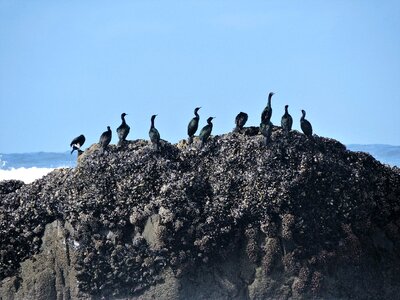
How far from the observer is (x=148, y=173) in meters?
19.3

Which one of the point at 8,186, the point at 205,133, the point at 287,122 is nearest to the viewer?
the point at 205,133

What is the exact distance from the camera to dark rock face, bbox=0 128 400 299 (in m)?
18.7

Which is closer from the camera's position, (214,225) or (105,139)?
(214,225)

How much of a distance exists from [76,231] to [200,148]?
10.1 feet

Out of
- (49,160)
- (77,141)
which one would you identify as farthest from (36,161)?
(77,141)

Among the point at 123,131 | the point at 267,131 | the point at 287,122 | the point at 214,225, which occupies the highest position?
the point at 123,131

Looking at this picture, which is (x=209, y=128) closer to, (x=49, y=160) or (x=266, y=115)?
(x=266, y=115)

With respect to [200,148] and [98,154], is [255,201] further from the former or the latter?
[98,154]

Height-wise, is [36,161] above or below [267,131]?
above

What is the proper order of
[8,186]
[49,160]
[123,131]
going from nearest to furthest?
1. [123,131]
2. [8,186]
3. [49,160]

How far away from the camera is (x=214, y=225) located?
1886cm

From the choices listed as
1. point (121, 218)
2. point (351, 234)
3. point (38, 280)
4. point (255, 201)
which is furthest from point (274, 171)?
point (38, 280)

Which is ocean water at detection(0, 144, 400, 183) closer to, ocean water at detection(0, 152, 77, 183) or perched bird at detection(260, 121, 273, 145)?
ocean water at detection(0, 152, 77, 183)

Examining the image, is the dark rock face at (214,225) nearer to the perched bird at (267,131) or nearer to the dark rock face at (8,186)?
the perched bird at (267,131)
